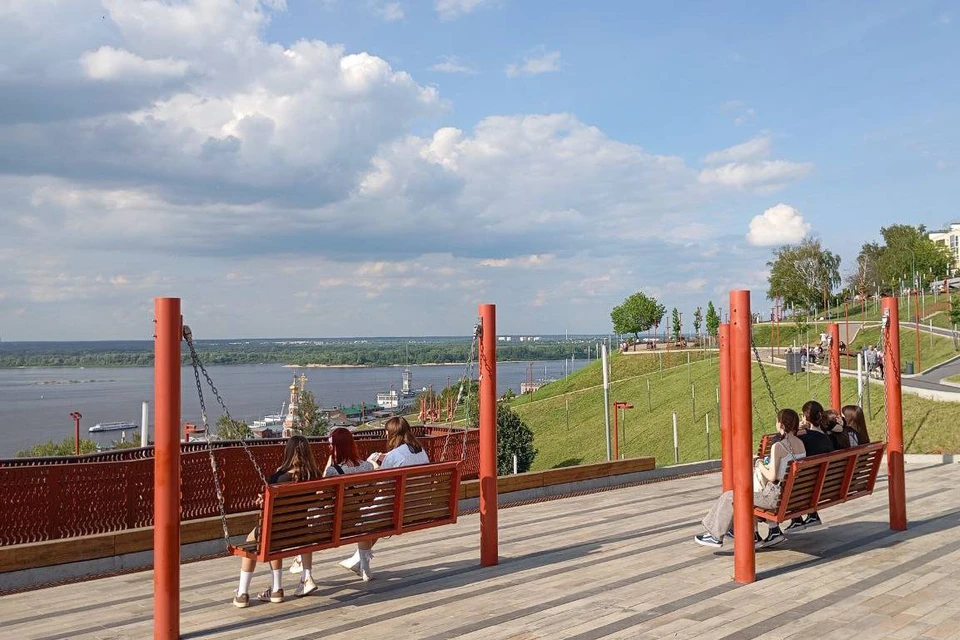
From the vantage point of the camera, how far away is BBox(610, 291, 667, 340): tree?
407ft

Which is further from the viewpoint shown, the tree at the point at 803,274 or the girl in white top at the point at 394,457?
the tree at the point at 803,274

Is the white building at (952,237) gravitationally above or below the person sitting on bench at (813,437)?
above

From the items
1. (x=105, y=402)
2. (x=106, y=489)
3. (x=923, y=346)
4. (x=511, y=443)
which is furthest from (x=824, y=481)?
(x=105, y=402)

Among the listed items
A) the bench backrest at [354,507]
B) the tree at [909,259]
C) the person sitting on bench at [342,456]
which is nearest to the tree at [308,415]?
the bench backrest at [354,507]

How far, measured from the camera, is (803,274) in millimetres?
102562

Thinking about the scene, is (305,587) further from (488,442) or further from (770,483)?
(770,483)

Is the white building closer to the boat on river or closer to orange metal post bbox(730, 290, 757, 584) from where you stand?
the boat on river

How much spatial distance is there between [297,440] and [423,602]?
5.59ft

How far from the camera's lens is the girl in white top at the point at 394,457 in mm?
8164

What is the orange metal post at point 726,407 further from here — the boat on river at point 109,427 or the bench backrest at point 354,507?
the boat on river at point 109,427

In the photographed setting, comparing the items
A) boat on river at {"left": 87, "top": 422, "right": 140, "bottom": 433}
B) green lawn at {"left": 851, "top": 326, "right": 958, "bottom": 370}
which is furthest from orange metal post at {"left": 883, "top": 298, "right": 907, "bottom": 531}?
boat on river at {"left": 87, "top": 422, "right": 140, "bottom": 433}

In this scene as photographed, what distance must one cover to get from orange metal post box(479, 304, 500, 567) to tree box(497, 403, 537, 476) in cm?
3240

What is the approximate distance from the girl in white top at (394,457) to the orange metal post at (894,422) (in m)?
5.37

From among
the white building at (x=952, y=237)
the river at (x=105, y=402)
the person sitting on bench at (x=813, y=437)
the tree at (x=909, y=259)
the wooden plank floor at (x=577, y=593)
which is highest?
the white building at (x=952, y=237)
